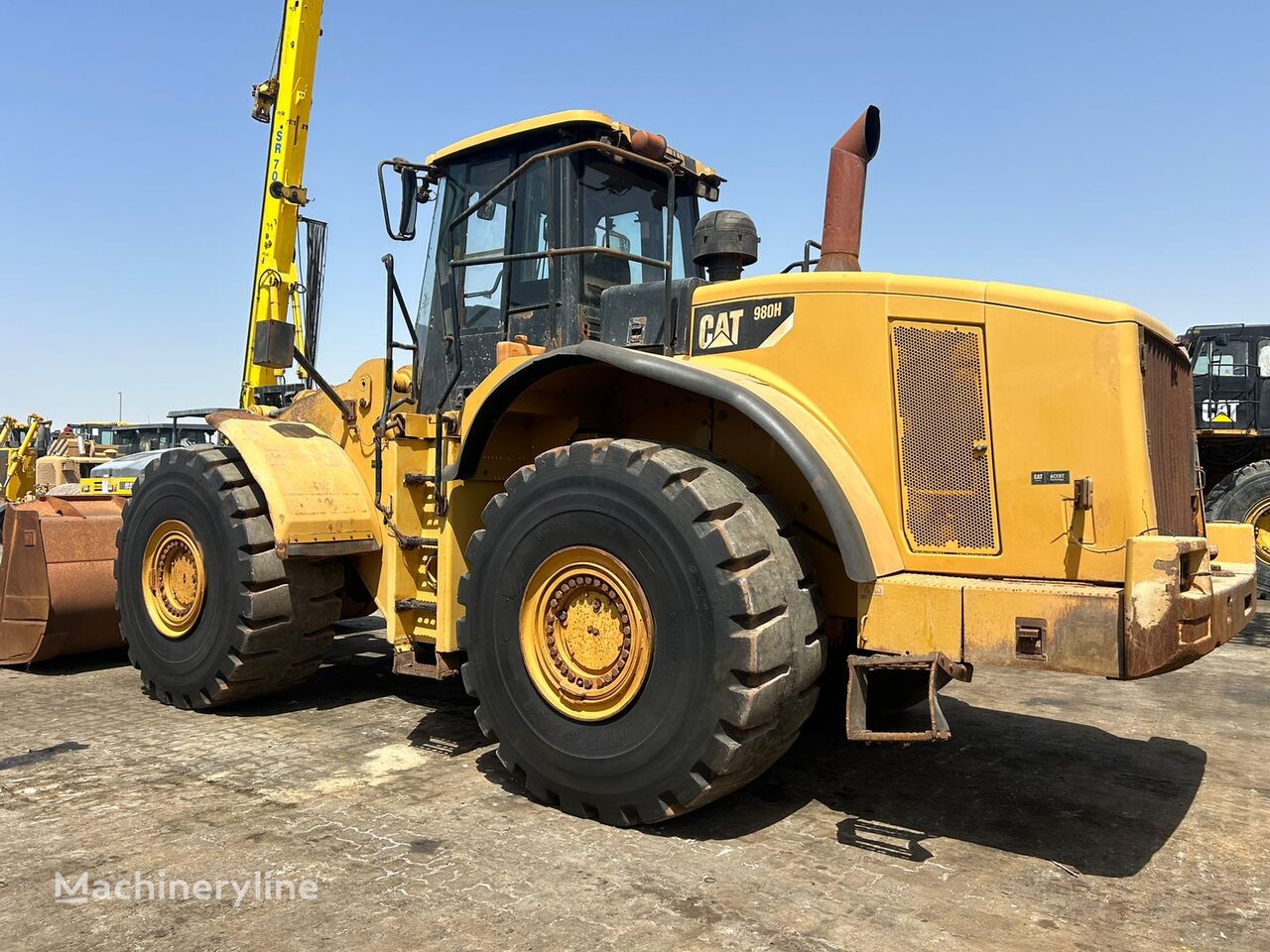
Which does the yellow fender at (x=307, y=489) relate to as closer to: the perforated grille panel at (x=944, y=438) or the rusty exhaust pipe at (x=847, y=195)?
the rusty exhaust pipe at (x=847, y=195)

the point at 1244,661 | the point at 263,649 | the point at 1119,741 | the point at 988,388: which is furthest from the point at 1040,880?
the point at 1244,661

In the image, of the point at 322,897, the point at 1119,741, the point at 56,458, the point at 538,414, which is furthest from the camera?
the point at 56,458

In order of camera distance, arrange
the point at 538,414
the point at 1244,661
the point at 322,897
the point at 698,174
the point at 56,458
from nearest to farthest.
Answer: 1. the point at 322,897
2. the point at 538,414
3. the point at 698,174
4. the point at 1244,661
5. the point at 56,458

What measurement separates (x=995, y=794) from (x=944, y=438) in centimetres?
176

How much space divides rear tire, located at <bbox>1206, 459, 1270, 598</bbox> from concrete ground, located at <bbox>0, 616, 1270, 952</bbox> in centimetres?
759

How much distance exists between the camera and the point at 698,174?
228 inches

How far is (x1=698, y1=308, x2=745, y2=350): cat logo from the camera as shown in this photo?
13.8ft

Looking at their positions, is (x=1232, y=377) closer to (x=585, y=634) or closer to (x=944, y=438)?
(x=944, y=438)

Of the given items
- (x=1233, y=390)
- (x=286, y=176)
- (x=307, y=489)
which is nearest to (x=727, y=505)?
(x=307, y=489)

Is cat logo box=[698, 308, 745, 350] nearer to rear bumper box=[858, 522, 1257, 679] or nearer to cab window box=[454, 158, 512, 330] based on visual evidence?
rear bumper box=[858, 522, 1257, 679]

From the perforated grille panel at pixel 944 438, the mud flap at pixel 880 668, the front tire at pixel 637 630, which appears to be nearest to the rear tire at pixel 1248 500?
the perforated grille panel at pixel 944 438

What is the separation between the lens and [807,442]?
357 centimetres

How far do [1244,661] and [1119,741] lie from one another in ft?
12.5

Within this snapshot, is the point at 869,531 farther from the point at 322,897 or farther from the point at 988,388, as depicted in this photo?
the point at 322,897
